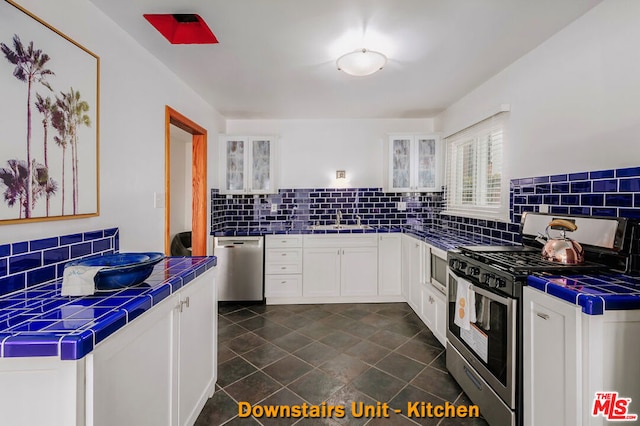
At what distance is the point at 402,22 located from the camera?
1.91m

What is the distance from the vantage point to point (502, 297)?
1.59 m

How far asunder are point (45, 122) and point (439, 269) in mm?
2928

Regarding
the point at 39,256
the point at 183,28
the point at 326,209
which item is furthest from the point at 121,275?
the point at 326,209

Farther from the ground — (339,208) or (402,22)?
(402,22)

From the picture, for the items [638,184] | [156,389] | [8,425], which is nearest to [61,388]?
[8,425]

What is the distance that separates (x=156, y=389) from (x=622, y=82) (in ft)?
9.21

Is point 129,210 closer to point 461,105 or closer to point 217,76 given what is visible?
point 217,76

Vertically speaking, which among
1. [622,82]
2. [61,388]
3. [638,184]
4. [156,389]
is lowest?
[156,389]

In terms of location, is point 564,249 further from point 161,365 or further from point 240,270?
point 240,270

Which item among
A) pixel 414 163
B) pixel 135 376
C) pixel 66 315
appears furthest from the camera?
pixel 414 163

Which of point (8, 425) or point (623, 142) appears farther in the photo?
point (623, 142)

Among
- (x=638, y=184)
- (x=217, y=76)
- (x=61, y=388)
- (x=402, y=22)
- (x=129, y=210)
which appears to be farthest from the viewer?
(x=217, y=76)

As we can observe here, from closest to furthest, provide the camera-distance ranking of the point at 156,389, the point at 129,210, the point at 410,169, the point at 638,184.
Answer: the point at 156,389 → the point at 638,184 → the point at 129,210 → the point at 410,169

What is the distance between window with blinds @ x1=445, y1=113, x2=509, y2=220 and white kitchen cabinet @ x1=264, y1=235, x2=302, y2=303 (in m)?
1.97
